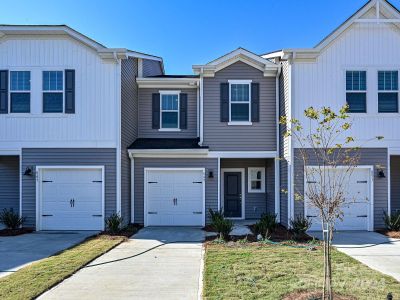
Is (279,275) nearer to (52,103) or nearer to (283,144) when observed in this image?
(283,144)

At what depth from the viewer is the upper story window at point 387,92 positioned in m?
12.7

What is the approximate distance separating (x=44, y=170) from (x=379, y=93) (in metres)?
11.6

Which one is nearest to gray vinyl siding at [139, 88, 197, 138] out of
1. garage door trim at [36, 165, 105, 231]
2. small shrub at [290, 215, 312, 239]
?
garage door trim at [36, 165, 105, 231]

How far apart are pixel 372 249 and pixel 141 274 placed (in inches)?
236

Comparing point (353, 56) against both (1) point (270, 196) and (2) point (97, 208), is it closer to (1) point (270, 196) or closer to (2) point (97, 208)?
(1) point (270, 196)

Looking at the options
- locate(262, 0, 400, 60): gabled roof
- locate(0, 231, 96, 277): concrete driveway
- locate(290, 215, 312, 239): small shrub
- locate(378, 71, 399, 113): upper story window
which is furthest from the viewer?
locate(378, 71, 399, 113): upper story window

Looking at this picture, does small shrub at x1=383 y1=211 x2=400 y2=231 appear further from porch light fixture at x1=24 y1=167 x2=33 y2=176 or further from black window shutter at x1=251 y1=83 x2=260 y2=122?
porch light fixture at x1=24 y1=167 x2=33 y2=176

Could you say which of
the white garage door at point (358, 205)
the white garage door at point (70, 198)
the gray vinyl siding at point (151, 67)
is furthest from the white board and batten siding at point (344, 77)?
the white garage door at point (70, 198)

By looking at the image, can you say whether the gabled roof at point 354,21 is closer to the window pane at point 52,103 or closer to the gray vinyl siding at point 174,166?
the gray vinyl siding at point 174,166

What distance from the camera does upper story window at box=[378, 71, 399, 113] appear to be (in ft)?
41.6

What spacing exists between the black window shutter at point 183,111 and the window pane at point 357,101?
608 cm

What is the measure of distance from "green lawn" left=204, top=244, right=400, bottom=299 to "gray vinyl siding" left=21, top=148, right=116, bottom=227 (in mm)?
4963

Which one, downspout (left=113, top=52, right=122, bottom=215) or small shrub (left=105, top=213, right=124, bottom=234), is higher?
downspout (left=113, top=52, right=122, bottom=215)

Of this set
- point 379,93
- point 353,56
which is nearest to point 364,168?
point 379,93
